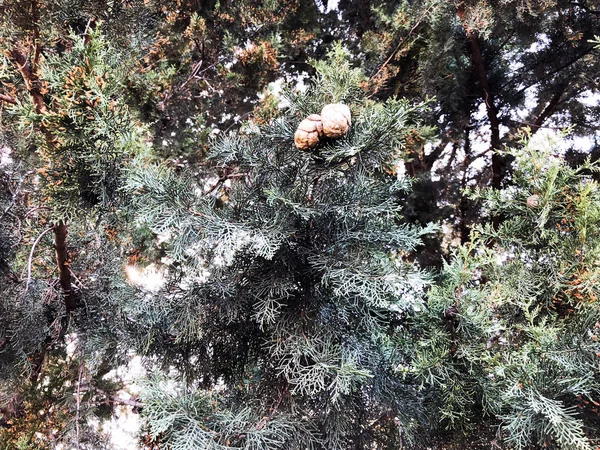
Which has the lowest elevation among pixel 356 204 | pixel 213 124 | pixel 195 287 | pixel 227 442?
pixel 227 442

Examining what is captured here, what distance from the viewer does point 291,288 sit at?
867 millimetres

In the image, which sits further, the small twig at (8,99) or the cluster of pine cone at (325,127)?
the small twig at (8,99)

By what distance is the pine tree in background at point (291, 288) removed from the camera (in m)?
0.81

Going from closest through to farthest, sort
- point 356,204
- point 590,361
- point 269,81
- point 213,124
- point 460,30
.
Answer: point 590,361 < point 356,204 < point 460,30 < point 269,81 < point 213,124

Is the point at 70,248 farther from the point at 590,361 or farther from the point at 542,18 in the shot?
the point at 542,18

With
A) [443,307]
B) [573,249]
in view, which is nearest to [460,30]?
[573,249]

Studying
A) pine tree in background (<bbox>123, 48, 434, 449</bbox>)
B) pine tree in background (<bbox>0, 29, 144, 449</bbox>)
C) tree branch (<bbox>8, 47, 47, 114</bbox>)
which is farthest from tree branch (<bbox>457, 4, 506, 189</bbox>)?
tree branch (<bbox>8, 47, 47, 114</bbox>)

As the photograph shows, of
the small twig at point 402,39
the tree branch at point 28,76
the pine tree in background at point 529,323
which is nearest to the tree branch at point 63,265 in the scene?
the tree branch at point 28,76

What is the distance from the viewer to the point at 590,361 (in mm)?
764

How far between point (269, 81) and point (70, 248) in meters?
1.30

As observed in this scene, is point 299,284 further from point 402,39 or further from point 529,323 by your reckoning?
point 402,39

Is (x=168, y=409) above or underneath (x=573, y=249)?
underneath

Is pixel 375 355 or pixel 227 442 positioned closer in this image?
pixel 227 442

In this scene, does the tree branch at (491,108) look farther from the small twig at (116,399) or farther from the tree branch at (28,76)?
the small twig at (116,399)
